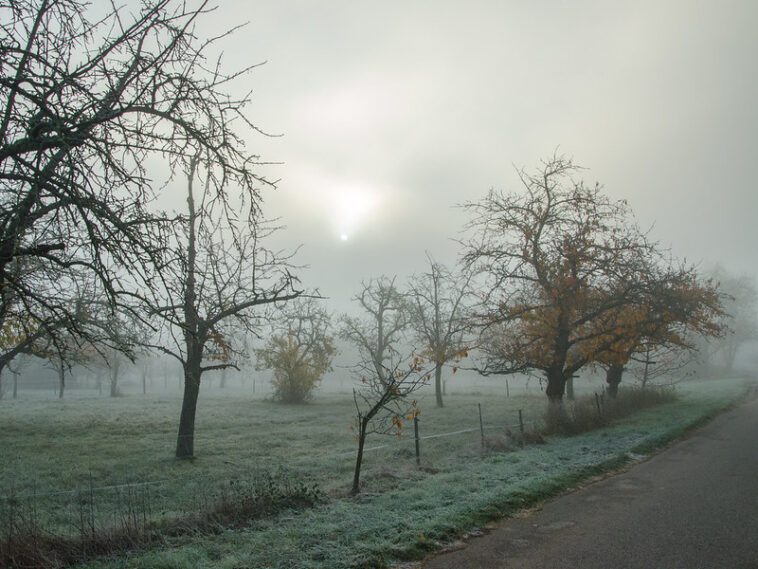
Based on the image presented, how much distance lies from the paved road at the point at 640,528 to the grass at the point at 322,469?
0.57m

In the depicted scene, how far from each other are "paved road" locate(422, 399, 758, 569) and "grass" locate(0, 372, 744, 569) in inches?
22.3

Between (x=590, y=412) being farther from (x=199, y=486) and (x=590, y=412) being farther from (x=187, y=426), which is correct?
(x=187, y=426)

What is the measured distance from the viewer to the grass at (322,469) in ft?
20.7

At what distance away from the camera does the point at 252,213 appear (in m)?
6.02

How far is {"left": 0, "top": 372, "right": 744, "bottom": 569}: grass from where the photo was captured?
20.7 ft

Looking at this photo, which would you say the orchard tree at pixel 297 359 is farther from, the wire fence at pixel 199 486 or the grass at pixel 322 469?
the wire fence at pixel 199 486

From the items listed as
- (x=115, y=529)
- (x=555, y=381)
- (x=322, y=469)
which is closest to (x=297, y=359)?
(x=555, y=381)

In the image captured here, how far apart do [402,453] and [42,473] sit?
31.5ft

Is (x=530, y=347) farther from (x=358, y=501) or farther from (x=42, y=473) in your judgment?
(x=42, y=473)

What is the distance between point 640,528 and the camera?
6.92 m

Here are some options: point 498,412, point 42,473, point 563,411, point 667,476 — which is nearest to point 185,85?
point 667,476

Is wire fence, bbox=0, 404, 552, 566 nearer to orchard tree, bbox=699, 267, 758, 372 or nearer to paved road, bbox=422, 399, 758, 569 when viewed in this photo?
paved road, bbox=422, 399, 758, 569

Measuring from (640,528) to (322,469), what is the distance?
8370 millimetres

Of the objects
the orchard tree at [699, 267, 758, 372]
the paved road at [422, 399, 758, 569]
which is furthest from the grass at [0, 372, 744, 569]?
the orchard tree at [699, 267, 758, 372]
